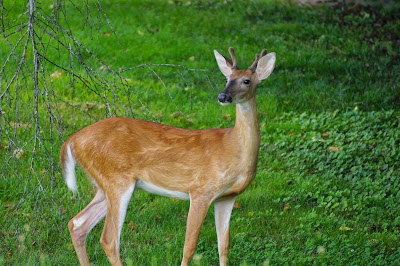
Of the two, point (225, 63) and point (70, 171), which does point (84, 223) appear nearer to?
point (70, 171)

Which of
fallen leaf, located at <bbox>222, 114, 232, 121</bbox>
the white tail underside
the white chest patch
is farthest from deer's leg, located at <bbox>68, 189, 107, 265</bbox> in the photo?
fallen leaf, located at <bbox>222, 114, 232, 121</bbox>

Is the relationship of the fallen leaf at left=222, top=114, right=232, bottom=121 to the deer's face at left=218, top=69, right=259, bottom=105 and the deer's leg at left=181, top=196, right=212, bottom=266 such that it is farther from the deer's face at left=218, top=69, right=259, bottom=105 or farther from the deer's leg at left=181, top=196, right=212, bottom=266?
the deer's leg at left=181, top=196, right=212, bottom=266

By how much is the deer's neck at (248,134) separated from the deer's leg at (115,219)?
867mm

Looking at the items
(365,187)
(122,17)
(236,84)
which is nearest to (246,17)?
(122,17)

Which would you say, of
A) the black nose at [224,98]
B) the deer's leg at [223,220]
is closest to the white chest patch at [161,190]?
the deer's leg at [223,220]

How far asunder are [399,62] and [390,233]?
18.9 feet

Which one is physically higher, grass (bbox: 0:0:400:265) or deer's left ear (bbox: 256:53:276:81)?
deer's left ear (bbox: 256:53:276:81)

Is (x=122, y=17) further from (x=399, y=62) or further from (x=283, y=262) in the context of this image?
(x=283, y=262)

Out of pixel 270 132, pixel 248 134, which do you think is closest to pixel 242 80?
pixel 248 134

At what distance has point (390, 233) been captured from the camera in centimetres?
610

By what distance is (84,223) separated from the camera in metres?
5.24

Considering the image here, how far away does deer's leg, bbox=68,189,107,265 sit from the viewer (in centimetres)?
520

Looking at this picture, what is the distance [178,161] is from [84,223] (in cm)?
97

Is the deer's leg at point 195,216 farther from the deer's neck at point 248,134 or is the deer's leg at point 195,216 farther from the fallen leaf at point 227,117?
the fallen leaf at point 227,117
